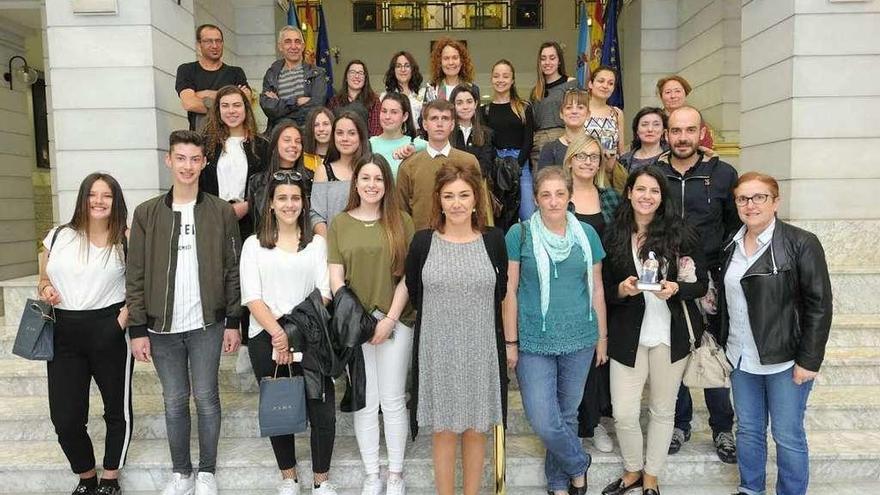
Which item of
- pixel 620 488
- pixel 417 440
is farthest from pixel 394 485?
pixel 620 488

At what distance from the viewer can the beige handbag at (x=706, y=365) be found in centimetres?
344

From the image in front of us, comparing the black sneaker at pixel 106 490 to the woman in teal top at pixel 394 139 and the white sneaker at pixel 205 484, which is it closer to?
the white sneaker at pixel 205 484

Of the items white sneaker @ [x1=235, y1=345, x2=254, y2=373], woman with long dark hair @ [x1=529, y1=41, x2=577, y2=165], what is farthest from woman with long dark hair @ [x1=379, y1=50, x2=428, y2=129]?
white sneaker @ [x1=235, y1=345, x2=254, y2=373]

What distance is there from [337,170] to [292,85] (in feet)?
5.95

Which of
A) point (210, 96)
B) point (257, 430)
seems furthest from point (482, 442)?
point (210, 96)

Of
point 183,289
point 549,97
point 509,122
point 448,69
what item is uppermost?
point 448,69

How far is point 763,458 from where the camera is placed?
349cm

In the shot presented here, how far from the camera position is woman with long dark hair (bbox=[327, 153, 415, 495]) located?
340cm

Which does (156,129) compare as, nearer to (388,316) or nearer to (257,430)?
(257,430)

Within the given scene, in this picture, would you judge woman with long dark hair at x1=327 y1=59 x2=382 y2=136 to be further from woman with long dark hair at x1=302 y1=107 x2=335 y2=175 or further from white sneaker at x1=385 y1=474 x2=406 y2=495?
white sneaker at x1=385 y1=474 x2=406 y2=495

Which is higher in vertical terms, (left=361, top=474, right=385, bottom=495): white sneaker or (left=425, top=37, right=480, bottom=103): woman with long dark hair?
(left=425, top=37, right=480, bottom=103): woman with long dark hair

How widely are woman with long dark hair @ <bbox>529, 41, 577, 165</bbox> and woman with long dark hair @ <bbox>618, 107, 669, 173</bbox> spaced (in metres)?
0.77

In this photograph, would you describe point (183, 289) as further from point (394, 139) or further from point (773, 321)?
point (773, 321)

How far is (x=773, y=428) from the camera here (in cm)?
338
